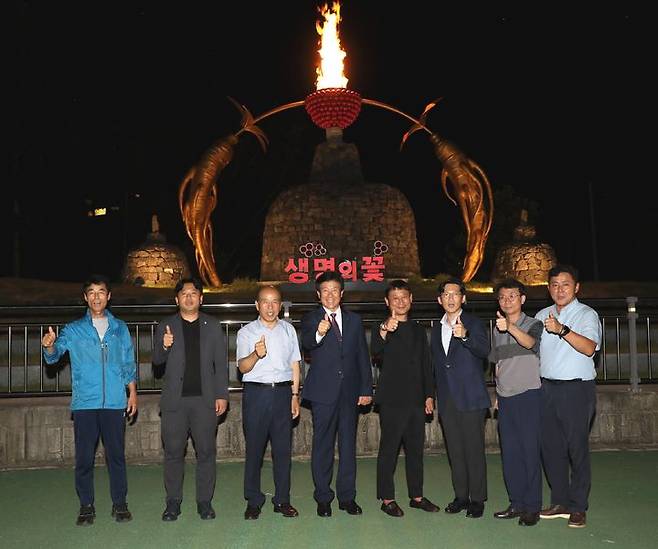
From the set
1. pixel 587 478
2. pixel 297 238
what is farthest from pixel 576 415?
pixel 297 238

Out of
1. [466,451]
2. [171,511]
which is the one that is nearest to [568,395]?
[466,451]

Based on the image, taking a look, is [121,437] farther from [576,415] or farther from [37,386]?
[37,386]

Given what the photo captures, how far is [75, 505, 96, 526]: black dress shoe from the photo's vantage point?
4.61 m

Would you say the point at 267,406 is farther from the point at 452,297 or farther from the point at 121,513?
the point at 452,297

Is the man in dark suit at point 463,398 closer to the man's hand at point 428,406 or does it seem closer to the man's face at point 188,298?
the man's hand at point 428,406

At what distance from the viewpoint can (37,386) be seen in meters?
8.18

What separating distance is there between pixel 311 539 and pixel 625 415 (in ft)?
12.8

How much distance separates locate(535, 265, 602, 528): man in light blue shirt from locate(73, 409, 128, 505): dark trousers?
275cm

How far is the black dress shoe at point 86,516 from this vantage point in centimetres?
461

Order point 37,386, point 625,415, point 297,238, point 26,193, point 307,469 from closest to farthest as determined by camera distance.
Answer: point 307,469, point 625,415, point 37,386, point 297,238, point 26,193

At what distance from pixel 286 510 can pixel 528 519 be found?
1549mm

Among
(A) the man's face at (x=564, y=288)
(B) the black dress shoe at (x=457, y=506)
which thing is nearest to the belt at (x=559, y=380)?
(A) the man's face at (x=564, y=288)

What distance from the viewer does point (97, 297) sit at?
4.74 meters

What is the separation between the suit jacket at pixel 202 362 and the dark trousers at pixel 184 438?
0.19ft
